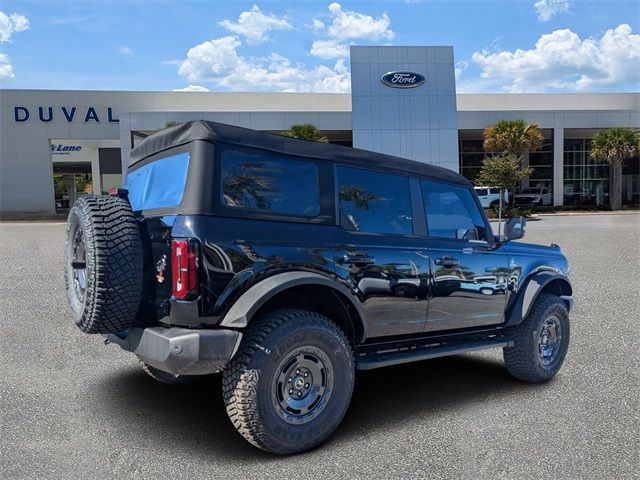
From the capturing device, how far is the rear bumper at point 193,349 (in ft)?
10.0

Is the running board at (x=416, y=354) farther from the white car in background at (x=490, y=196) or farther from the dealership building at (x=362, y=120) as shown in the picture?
the white car in background at (x=490, y=196)

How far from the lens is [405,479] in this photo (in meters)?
3.10

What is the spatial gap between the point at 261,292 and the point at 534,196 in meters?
40.4

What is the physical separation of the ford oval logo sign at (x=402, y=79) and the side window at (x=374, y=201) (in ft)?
105

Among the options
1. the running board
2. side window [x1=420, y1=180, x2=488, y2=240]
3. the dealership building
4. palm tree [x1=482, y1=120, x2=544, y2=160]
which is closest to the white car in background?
the dealership building

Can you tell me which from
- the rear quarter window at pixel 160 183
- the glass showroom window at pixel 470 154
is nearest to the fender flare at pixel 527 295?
the rear quarter window at pixel 160 183

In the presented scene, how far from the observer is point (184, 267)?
312 cm

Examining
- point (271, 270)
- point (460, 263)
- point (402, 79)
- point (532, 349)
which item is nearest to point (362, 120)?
point (402, 79)

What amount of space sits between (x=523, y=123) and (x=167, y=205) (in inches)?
1399

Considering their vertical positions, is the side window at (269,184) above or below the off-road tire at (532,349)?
above

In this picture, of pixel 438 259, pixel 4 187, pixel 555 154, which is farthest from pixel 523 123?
pixel 4 187

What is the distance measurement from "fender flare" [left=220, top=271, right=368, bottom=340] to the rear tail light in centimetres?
28

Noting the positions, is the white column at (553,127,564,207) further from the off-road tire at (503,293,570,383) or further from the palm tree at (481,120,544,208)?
the off-road tire at (503,293,570,383)

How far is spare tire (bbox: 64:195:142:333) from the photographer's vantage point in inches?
130
